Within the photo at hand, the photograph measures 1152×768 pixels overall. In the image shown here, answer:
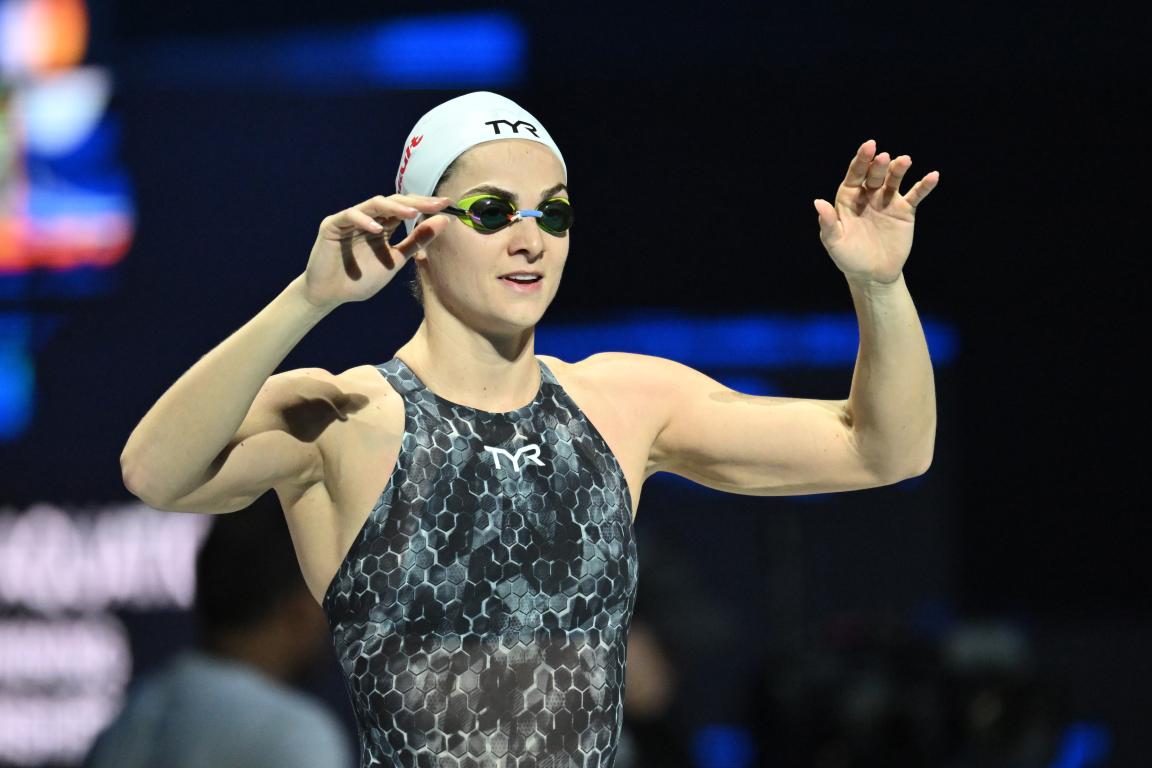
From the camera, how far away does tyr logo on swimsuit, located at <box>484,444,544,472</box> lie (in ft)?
8.81

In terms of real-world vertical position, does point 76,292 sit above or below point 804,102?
below

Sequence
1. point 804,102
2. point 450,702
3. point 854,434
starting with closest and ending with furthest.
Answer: point 450,702
point 854,434
point 804,102

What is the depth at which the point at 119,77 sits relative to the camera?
648 cm

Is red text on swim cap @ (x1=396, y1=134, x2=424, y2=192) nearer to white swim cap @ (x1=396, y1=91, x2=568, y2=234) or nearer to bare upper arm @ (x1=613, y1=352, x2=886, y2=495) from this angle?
white swim cap @ (x1=396, y1=91, x2=568, y2=234)

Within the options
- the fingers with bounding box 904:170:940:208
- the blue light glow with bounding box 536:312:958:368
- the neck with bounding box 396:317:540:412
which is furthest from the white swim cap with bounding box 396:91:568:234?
the blue light glow with bounding box 536:312:958:368

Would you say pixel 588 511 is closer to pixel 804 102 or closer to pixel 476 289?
pixel 476 289

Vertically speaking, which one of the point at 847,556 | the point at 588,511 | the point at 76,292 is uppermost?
the point at 588,511

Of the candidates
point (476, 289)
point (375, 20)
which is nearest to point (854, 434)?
point (476, 289)

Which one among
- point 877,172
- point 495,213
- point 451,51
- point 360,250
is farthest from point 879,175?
point 451,51

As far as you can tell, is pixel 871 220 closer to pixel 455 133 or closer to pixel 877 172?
pixel 877 172

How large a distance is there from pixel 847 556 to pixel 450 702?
160 inches

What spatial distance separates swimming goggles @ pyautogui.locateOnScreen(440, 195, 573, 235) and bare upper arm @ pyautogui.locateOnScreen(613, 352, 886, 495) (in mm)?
393

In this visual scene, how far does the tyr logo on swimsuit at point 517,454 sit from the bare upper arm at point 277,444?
24 centimetres

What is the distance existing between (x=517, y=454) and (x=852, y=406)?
60 cm
